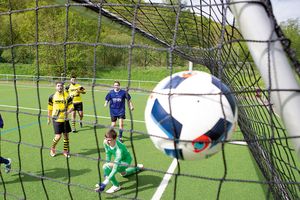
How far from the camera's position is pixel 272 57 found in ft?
4.58

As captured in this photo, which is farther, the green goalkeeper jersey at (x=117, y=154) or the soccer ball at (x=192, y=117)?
the green goalkeeper jersey at (x=117, y=154)

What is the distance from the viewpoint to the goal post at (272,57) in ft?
4.54

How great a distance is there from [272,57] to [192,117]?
556mm

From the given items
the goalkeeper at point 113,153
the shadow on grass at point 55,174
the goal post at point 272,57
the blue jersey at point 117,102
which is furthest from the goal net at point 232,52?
the blue jersey at point 117,102

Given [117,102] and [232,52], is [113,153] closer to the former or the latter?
[232,52]

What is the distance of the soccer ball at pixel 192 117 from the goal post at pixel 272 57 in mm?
387

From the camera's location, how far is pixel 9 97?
14.7 m

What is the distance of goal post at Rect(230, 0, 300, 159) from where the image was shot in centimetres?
138

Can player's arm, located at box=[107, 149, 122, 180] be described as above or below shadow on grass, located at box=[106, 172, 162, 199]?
above

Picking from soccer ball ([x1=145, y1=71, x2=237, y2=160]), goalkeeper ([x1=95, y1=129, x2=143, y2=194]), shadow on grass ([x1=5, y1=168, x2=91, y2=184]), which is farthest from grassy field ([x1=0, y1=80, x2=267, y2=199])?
soccer ball ([x1=145, y1=71, x2=237, y2=160])

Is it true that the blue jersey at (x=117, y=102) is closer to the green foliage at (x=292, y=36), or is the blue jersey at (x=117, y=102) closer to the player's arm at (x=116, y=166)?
the player's arm at (x=116, y=166)

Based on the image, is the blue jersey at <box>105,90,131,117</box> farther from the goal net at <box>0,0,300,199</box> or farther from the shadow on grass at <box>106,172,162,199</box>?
the shadow on grass at <box>106,172,162,199</box>

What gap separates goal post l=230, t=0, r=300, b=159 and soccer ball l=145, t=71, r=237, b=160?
1.27 ft

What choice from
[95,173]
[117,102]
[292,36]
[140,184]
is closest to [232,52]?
[292,36]
